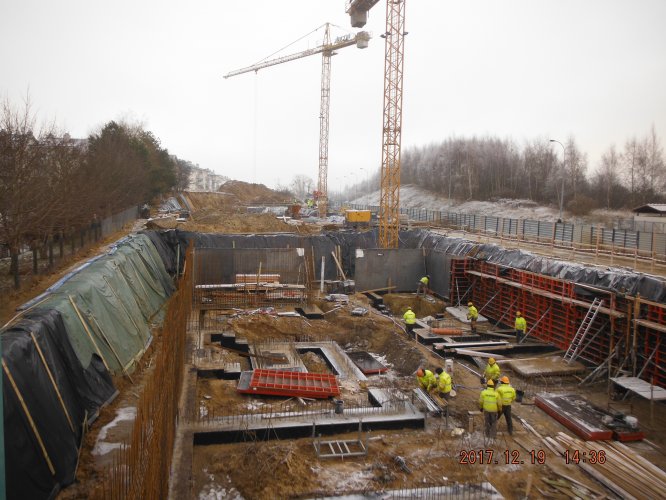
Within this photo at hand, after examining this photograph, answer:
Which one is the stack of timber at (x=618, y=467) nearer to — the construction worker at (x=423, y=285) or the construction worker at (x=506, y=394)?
the construction worker at (x=506, y=394)

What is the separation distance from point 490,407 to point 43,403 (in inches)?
322

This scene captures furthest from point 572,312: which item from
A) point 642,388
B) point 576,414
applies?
point 576,414

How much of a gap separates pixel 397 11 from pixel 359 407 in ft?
90.2

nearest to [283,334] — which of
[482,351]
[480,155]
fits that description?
[482,351]

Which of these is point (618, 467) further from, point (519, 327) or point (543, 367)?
point (519, 327)

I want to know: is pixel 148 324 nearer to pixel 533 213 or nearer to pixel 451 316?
pixel 451 316

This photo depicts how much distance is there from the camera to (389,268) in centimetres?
2588

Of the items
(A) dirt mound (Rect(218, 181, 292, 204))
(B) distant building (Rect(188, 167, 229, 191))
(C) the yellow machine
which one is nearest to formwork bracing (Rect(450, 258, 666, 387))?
(C) the yellow machine

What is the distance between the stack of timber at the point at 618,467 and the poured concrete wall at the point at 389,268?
15355mm

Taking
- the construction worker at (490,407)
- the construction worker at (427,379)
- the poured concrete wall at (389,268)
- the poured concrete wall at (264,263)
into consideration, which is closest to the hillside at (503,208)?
the poured concrete wall at (389,268)

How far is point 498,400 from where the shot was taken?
33.8ft

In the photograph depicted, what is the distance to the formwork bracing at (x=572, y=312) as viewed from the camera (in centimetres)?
1368

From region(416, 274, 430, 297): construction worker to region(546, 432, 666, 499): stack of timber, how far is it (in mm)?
13871

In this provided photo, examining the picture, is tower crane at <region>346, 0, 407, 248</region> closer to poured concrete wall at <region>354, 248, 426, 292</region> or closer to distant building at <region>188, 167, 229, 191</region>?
poured concrete wall at <region>354, 248, 426, 292</region>
